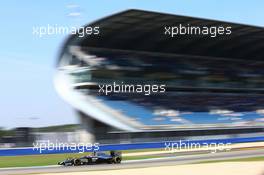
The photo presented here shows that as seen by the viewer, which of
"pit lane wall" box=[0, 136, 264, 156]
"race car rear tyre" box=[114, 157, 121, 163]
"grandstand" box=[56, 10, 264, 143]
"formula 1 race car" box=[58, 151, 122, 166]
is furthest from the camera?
"grandstand" box=[56, 10, 264, 143]

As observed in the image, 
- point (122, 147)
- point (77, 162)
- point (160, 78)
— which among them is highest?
point (160, 78)

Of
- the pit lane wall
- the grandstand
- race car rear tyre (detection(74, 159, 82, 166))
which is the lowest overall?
race car rear tyre (detection(74, 159, 82, 166))

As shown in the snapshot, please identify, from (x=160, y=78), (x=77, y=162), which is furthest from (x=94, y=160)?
(x=160, y=78)

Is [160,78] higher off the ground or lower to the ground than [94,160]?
higher

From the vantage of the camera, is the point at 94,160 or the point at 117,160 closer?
the point at 94,160

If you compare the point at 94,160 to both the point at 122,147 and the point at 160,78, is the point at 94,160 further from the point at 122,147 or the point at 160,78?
the point at 160,78

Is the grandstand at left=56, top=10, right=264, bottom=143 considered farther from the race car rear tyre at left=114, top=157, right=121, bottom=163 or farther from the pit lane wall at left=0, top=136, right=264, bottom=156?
the race car rear tyre at left=114, top=157, right=121, bottom=163

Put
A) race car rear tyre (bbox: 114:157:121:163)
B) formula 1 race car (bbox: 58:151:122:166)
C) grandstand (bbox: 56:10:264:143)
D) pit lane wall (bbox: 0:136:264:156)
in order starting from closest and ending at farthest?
formula 1 race car (bbox: 58:151:122:166) → race car rear tyre (bbox: 114:157:121:163) → pit lane wall (bbox: 0:136:264:156) → grandstand (bbox: 56:10:264:143)

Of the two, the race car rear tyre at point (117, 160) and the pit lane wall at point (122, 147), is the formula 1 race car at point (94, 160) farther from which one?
the pit lane wall at point (122, 147)

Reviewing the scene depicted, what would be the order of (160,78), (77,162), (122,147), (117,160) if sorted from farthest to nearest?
(160,78)
(122,147)
(117,160)
(77,162)

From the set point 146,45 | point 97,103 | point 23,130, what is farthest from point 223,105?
point 23,130

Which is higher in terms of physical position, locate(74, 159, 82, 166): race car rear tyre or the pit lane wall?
the pit lane wall

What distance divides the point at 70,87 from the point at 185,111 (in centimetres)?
1074

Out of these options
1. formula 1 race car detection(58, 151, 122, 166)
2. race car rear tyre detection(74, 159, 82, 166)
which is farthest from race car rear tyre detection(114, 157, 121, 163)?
A: race car rear tyre detection(74, 159, 82, 166)
